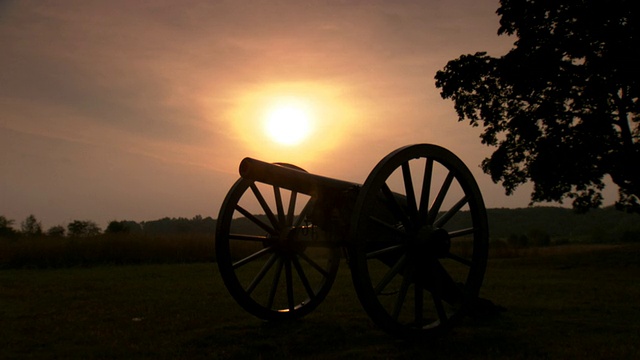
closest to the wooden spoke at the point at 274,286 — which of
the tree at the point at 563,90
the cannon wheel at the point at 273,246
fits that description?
the cannon wheel at the point at 273,246

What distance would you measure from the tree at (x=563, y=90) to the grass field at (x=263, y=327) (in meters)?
7.34

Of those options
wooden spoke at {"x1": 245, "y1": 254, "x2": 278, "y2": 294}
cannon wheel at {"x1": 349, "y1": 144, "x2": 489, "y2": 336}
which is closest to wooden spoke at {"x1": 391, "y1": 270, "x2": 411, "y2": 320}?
cannon wheel at {"x1": 349, "y1": 144, "x2": 489, "y2": 336}

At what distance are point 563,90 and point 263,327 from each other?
1514 cm

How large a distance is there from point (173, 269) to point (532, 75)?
12975 millimetres

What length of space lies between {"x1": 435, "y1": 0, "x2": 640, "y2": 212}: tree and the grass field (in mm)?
7342

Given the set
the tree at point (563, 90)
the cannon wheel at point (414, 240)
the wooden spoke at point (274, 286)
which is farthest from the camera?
the tree at point (563, 90)

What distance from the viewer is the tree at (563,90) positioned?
17562 millimetres

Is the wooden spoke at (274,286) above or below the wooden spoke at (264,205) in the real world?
below

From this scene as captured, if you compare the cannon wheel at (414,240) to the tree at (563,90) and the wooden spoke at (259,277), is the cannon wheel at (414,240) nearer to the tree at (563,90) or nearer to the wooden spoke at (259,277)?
the wooden spoke at (259,277)

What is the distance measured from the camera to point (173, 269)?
666 inches

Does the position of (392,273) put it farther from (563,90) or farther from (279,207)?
(563,90)

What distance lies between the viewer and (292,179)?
663cm

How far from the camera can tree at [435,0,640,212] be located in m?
17.6

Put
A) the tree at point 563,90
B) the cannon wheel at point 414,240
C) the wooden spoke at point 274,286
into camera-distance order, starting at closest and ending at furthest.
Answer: the cannon wheel at point 414,240, the wooden spoke at point 274,286, the tree at point 563,90
